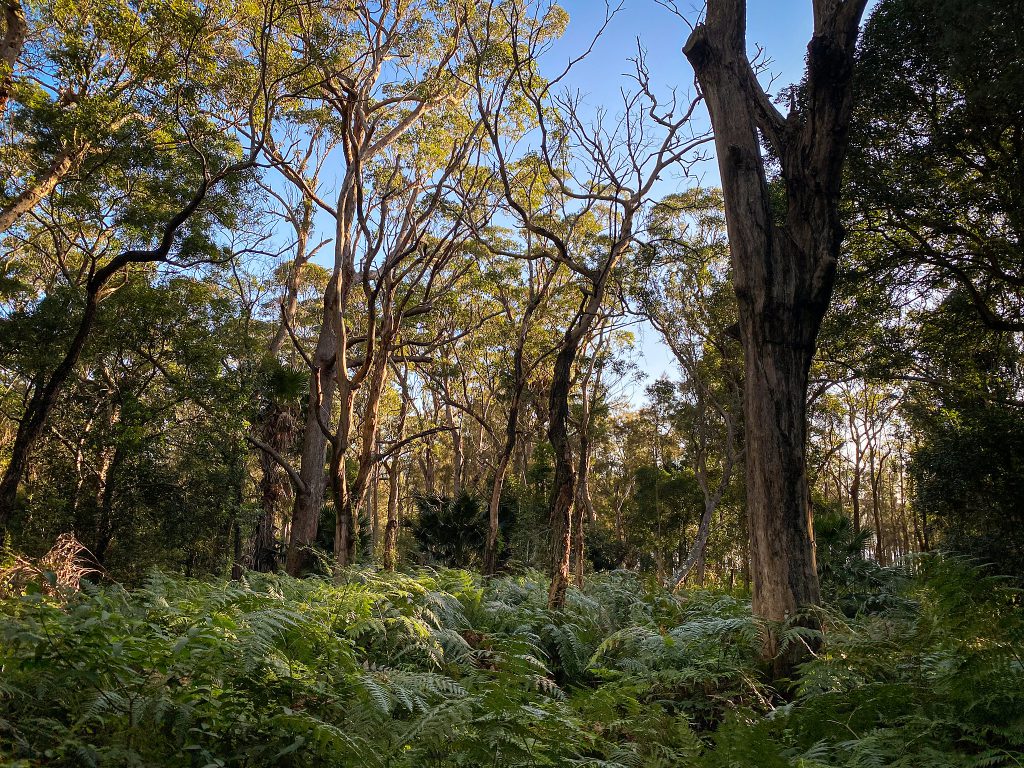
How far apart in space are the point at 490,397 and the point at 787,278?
63.8ft

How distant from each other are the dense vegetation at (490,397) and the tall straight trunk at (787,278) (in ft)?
0.09

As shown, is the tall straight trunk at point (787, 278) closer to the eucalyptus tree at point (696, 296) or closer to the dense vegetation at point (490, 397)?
the dense vegetation at point (490, 397)

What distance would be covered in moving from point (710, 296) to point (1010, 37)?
38.7ft

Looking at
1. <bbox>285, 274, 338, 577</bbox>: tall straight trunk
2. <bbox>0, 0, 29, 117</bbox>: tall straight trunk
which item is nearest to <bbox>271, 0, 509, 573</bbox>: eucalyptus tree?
<bbox>285, 274, 338, 577</bbox>: tall straight trunk

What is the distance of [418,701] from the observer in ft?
11.2

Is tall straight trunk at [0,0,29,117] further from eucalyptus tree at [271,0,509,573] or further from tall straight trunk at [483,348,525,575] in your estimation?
tall straight trunk at [483,348,525,575]

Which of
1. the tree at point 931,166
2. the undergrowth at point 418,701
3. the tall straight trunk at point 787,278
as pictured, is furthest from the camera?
the tree at point 931,166

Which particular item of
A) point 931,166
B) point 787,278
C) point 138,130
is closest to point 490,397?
point 138,130

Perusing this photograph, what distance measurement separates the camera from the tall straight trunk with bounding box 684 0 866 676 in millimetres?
5328

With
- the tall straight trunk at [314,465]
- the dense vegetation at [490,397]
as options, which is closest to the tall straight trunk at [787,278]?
the dense vegetation at [490,397]

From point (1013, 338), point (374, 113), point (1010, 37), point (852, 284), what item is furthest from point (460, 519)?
point (1010, 37)

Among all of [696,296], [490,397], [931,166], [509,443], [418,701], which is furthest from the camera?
[490,397]

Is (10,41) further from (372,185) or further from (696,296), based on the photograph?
(696,296)

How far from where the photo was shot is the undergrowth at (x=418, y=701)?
273 centimetres
